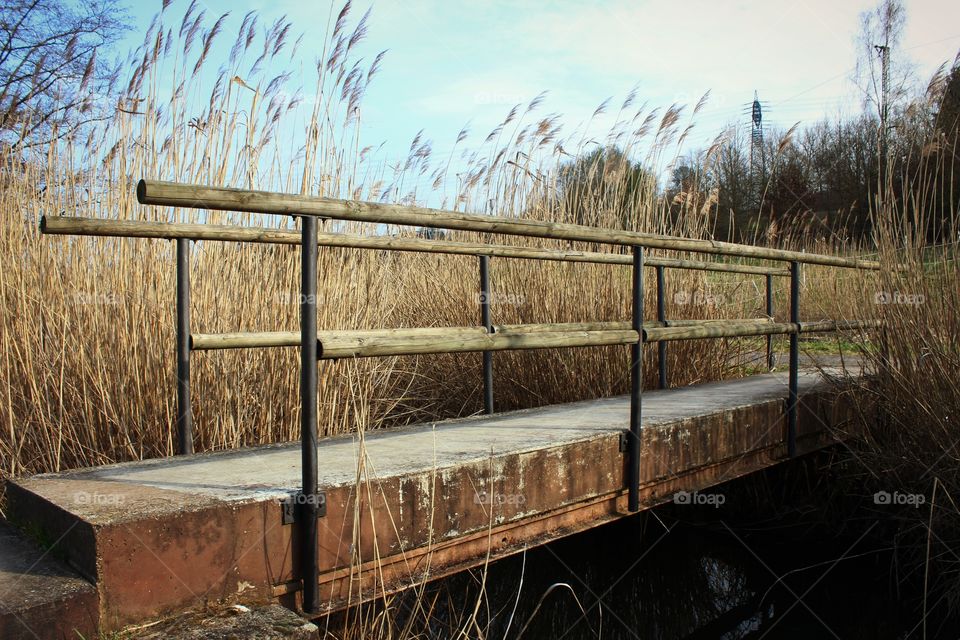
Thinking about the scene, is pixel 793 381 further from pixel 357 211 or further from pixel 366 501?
pixel 357 211

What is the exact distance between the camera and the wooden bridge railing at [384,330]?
1836 millimetres

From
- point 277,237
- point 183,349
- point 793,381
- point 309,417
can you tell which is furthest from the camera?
point 793,381

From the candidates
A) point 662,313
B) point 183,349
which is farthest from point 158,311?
point 662,313

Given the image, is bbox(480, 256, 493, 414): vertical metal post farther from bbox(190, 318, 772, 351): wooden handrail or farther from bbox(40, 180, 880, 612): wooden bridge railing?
bbox(190, 318, 772, 351): wooden handrail

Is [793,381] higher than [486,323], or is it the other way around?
[486,323]

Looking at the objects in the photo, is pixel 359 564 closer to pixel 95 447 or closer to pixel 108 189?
pixel 95 447

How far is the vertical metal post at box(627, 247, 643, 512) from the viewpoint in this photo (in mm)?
2812

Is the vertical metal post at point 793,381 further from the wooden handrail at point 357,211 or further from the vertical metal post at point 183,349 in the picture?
the vertical metal post at point 183,349

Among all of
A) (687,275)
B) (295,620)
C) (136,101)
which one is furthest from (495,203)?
(295,620)

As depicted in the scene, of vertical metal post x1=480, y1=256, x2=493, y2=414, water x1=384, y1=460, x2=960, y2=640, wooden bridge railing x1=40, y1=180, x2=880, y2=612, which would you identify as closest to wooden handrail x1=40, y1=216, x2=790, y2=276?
wooden bridge railing x1=40, y1=180, x2=880, y2=612

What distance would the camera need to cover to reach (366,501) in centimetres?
203

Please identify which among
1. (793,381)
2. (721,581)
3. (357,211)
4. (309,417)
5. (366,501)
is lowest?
(721,581)

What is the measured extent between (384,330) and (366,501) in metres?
0.46

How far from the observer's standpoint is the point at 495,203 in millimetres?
5449
